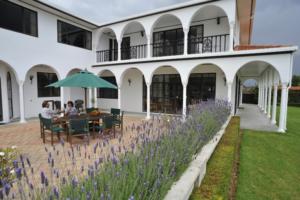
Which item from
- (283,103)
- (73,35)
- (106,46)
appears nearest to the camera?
(283,103)

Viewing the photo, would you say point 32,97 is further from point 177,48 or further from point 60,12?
point 177,48

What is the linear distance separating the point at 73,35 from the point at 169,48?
7.29 metres

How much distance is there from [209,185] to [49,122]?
5.47 m

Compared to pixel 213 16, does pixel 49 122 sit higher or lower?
lower

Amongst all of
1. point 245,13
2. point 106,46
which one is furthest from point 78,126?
point 245,13

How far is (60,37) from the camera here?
39.6 ft

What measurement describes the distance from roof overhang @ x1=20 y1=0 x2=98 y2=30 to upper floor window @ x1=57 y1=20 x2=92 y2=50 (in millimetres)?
466

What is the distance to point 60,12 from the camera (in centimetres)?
1121

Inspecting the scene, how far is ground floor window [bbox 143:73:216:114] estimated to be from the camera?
12.4 meters

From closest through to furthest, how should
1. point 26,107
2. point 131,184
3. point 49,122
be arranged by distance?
1. point 131,184
2. point 49,122
3. point 26,107

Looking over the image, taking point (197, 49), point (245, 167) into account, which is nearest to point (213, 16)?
point (197, 49)

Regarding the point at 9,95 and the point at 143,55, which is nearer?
the point at 9,95

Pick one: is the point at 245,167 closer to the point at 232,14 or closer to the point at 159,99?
the point at 232,14

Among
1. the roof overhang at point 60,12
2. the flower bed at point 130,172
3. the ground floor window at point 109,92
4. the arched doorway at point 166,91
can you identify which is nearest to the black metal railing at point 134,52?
the arched doorway at point 166,91
